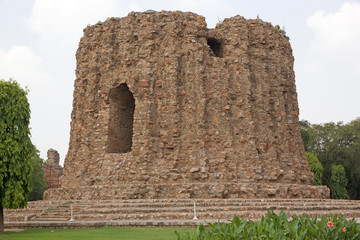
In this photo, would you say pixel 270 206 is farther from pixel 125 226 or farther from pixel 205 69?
pixel 205 69

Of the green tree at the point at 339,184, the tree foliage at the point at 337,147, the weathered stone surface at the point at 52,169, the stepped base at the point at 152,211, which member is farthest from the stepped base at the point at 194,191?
the tree foliage at the point at 337,147

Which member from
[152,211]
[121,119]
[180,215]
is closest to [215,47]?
[121,119]

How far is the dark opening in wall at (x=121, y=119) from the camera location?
1869 centimetres

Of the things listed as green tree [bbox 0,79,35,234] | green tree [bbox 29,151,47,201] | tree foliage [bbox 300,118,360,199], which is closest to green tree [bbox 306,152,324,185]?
tree foliage [bbox 300,118,360,199]

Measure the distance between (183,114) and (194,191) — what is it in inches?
122

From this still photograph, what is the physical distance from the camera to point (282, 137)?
62.1 feet

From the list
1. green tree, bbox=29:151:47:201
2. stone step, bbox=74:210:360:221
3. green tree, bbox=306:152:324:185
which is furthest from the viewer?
green tree, bbox=29:151:47:201

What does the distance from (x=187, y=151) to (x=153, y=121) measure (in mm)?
1653

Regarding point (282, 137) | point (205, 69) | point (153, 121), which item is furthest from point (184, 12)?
point (282, 137)

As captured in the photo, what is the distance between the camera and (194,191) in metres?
16.0

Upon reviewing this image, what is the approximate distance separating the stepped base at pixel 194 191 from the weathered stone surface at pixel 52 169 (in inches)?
622

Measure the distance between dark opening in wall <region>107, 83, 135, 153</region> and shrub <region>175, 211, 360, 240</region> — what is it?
1258 centimetres

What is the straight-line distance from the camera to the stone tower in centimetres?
1697

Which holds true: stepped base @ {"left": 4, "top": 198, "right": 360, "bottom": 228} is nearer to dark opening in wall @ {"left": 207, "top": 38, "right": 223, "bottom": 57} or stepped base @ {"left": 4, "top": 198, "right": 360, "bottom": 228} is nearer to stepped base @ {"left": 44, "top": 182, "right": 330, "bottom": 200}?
stepped base @ {"left": 44, "top": 182, "right": 330, "bottom": 200}
